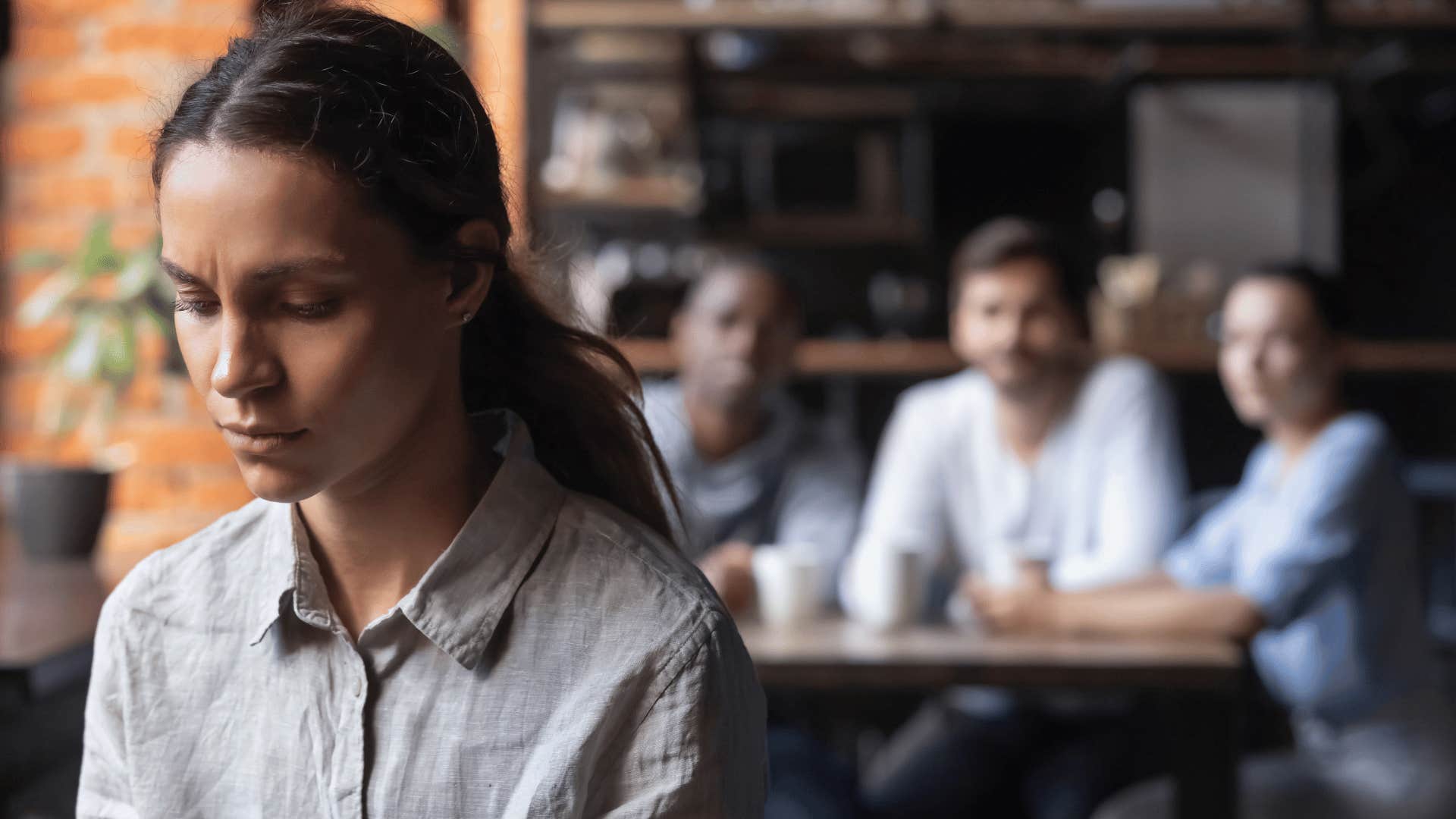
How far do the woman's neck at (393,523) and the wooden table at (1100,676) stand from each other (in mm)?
818

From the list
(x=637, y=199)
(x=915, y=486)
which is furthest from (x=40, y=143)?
(x=915, y=486)

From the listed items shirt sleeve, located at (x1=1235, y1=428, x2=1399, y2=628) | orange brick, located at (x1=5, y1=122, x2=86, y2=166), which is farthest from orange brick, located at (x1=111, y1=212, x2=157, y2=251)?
shirt sleeve, located at (x1=1235, y1=428, x2=1399, y2=628)

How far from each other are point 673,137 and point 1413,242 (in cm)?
214

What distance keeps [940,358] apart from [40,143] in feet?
6.61

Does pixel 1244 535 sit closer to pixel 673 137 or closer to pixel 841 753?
pixel 841 753

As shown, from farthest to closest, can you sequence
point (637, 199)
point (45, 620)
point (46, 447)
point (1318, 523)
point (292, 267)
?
point (637, 199), point (46, 447), point (1318, 523), point (45, 620), point (292, 267)

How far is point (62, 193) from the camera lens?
2551 millimetres

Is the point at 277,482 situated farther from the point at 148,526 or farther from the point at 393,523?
the point at 148,526

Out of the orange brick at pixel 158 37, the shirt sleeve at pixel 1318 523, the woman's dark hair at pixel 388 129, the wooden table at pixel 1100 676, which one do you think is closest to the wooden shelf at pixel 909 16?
the orange brick at pixel 158 37

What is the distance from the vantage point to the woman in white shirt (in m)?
0.66

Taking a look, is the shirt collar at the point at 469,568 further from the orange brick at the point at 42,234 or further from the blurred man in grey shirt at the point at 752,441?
the orange brick at the point at 42,234

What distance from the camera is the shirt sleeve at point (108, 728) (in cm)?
77

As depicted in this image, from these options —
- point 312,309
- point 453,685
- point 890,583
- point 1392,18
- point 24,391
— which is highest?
point 1392,18

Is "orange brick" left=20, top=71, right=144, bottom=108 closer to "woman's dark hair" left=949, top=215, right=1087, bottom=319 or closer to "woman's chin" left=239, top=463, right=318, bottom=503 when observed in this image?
"woman's dark hair" left=949, top=215, right=1087, bottom=319
